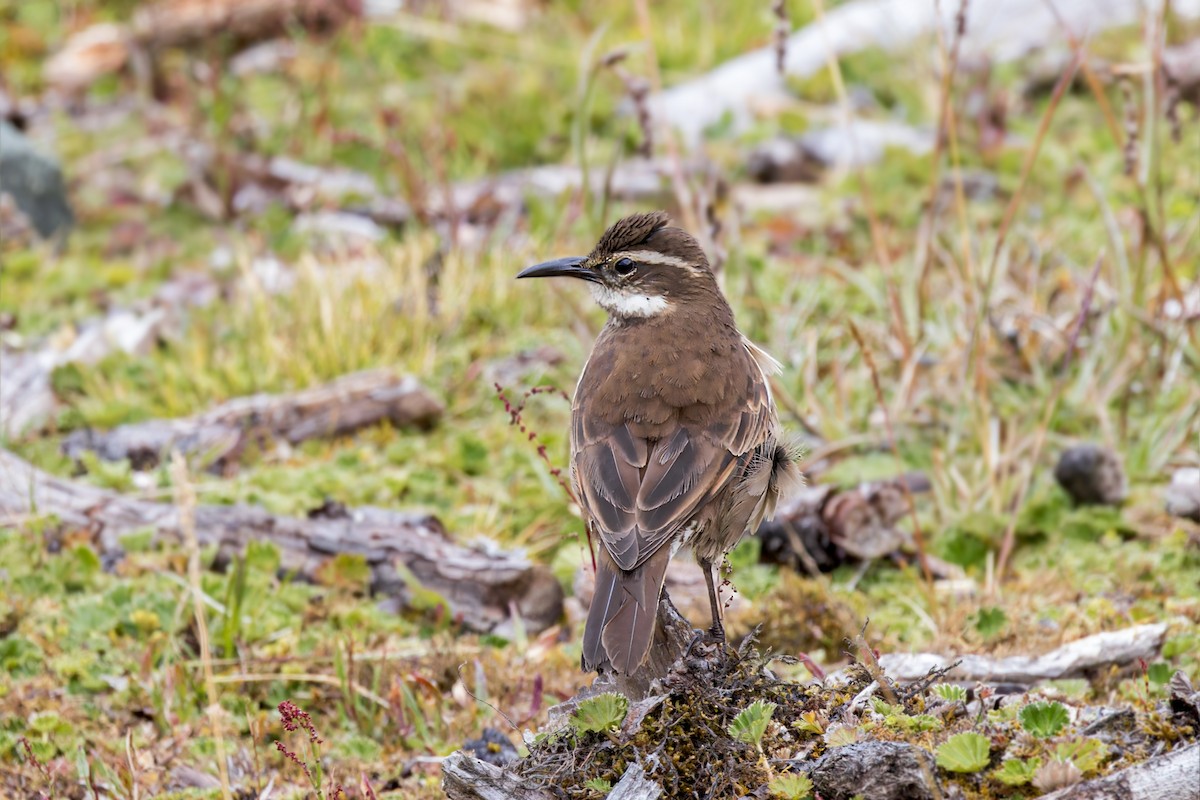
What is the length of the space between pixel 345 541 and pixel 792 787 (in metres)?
3.23

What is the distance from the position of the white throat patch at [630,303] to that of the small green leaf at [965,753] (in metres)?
2.36

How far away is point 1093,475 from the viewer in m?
6.38

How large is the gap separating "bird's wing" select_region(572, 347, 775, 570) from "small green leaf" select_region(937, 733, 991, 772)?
1.17 m

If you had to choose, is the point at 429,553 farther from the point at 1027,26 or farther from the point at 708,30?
the point at 1027,26

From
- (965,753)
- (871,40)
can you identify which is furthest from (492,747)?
(871,40)

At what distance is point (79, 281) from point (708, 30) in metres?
6.00

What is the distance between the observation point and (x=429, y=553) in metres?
6.11

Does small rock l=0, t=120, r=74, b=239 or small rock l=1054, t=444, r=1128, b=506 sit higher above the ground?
Answer: small rock l=0, t=120, r=74, b=239

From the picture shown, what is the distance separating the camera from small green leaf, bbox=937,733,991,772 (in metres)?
3.39

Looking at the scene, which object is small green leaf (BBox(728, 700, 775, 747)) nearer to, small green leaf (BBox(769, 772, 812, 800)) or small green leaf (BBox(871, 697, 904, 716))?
small green leaf (BBox(769, 772, 812, 800))

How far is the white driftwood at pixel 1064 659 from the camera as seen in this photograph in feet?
16.1

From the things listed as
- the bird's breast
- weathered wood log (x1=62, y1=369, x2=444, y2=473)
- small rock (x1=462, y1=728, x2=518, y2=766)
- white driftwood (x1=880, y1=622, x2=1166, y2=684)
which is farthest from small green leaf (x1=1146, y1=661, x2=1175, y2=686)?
weathered wood log (x1=62, y1=369, x2=444, y2=473)

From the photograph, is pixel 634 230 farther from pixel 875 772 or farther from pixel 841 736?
pixel 875 772

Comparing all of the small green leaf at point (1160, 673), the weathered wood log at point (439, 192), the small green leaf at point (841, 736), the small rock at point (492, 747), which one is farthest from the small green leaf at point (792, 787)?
the weathered wood log at point (439, 192)
